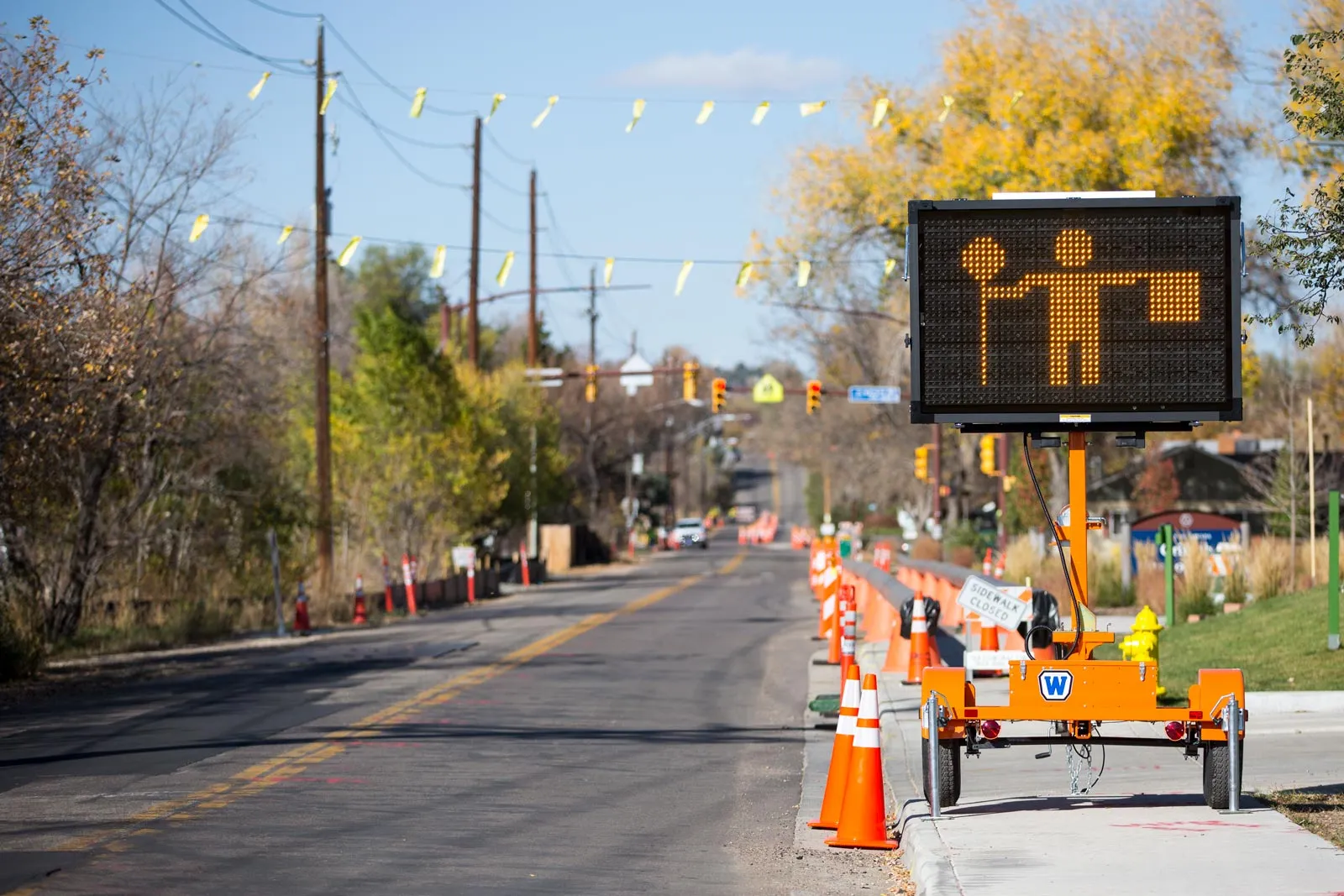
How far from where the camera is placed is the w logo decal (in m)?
9.41

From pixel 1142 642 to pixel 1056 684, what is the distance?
14.2ft

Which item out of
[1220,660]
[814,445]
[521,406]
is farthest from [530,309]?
[1220,660]

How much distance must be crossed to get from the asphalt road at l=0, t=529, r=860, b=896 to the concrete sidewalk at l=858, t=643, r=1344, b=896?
0.84 metres

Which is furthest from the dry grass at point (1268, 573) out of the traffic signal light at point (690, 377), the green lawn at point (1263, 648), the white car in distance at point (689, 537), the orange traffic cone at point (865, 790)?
the white car in distance at point (689, 537)

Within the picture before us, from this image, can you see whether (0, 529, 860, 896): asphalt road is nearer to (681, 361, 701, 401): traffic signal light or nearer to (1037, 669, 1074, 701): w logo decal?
(1037, 669, 1074, 701): w logo decal

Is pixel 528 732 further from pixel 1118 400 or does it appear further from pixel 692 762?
pixel 1118 400

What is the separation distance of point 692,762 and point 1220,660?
6877 mm

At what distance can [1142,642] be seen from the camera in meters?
13.5

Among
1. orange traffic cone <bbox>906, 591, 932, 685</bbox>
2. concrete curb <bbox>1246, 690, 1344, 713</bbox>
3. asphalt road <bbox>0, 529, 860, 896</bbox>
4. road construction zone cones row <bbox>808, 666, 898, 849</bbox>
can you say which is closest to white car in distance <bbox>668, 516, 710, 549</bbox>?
asphalt road <bbox>0, 529, 860, 896</bbox>

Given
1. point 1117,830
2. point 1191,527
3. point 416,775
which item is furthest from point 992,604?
point 1191,527

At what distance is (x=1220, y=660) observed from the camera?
57.1 feet

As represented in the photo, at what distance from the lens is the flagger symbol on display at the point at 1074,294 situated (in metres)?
9.80

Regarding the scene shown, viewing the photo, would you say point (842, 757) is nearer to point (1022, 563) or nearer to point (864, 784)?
point (864, 784)

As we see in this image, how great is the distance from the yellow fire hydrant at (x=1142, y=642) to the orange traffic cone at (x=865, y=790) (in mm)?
3932
